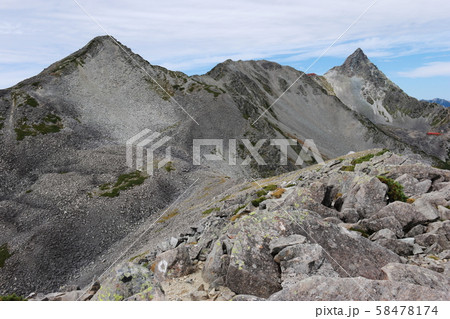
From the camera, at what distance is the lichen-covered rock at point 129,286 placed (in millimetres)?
10820

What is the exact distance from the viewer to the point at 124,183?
75562 mm

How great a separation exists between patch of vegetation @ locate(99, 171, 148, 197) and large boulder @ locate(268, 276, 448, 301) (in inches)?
2594

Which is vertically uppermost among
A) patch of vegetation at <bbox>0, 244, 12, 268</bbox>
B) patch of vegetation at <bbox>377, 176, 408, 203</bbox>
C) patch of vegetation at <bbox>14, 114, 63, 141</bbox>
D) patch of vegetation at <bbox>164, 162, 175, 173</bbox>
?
patch of vegetation at <bbox>14, 114, 63, 141</bbox>

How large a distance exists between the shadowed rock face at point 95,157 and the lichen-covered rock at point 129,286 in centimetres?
1330

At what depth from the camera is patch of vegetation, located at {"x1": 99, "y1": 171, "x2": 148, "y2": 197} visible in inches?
2788

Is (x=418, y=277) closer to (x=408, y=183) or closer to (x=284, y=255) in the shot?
(x=284, y=255)

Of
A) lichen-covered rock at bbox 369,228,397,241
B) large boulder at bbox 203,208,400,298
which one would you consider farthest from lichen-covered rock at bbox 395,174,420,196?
large boulder at bbox 203,208,400,298

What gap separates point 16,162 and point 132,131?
3989 centimetres

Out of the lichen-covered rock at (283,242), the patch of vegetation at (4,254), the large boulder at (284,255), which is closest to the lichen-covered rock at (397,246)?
the large boulder at (284,255)

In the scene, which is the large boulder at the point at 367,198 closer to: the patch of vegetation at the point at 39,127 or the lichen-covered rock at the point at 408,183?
the lichen-covered rock at the point at 408,183

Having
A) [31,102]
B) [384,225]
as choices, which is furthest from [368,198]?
[31,102]

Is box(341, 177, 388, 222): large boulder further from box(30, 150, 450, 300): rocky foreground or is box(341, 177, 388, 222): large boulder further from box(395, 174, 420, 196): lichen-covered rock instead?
box(395, 174, 420, 196): lichen-covered rock

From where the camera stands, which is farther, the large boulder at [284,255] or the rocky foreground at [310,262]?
the large boulder at [284,255]

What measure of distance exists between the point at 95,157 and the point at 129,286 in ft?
273
